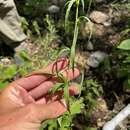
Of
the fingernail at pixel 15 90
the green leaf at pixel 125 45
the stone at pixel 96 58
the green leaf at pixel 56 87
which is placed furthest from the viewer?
the stone at pixel 96 58

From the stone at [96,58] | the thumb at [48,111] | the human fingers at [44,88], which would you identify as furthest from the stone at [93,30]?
the thumb at [48,111]

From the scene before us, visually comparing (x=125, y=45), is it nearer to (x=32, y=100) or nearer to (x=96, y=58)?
(x=96, y=58)

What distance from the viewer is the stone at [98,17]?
4.57 m

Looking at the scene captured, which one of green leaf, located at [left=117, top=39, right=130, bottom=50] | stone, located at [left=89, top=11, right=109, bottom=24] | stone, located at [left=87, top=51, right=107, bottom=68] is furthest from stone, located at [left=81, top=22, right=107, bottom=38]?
green leaf, located at [left=117, top=39, right=130, bottom=50]

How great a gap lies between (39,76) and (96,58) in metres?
1.92

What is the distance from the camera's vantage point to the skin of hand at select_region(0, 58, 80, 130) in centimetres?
192

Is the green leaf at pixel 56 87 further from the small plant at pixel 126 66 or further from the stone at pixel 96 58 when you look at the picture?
the stone at pixel 96 58

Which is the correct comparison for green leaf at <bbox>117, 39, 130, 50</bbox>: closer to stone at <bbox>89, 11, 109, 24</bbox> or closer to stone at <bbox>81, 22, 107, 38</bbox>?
stone at <bbox>81, 22, 107, 38</bbox>

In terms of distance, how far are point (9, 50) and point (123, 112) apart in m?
1.89

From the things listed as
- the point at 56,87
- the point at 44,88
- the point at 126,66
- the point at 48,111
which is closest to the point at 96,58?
the point at 126,66

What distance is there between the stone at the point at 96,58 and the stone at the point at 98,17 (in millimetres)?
588

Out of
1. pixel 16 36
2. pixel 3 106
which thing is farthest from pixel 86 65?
pixel 3 106

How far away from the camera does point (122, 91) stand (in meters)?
3.61

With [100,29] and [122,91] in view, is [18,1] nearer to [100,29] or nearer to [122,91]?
[100,29]
